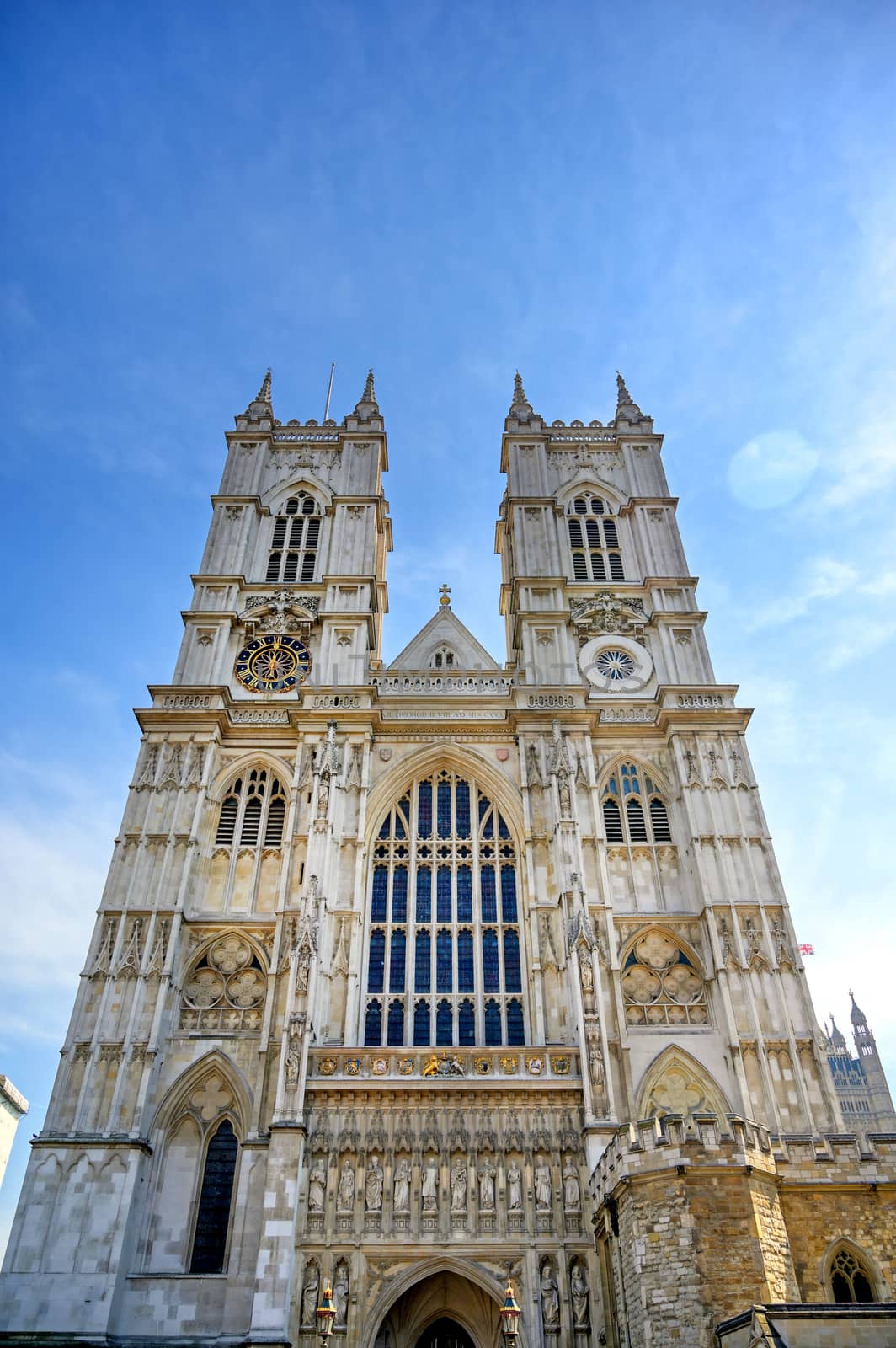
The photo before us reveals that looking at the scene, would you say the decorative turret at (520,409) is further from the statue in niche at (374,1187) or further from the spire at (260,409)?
the statue in niche at (374,1187)

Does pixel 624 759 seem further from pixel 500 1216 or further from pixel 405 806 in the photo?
pixel 500 1216

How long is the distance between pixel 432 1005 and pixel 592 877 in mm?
5490

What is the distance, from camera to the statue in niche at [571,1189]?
22062mm

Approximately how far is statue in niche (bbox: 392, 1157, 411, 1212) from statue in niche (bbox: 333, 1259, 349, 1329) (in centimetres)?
155

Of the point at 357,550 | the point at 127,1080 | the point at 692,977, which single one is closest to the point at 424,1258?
the point at 127,1080

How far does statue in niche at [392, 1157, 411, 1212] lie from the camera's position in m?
22.1

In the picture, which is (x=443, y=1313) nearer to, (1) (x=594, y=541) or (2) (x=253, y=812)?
(2) (x=253, y=812)

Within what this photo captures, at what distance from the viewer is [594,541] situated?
125 feet

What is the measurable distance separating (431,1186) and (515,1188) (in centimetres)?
183

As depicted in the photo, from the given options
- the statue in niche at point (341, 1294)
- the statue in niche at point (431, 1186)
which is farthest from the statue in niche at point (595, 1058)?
the statue in niche at point (341, 1294)

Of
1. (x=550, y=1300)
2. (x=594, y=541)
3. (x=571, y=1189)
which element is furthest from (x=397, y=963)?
(x=594, y=541)

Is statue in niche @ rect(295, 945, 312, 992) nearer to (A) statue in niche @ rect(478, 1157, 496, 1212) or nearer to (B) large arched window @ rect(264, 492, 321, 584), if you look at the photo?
(A) statue in niche @ rect(478, 1157, 496, 1212)

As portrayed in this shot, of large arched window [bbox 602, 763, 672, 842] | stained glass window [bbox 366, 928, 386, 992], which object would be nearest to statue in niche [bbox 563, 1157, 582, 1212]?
stained glass window [bbox 366, 928, 386, 992]

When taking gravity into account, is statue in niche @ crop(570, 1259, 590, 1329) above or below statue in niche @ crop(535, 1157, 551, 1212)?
below
